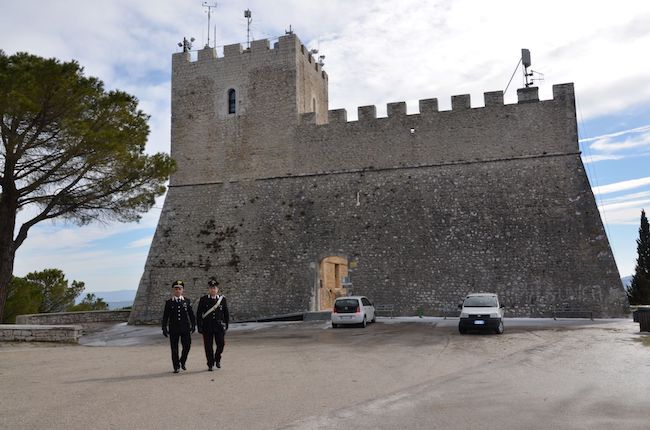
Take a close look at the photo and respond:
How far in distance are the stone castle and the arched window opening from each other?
0.23 feet

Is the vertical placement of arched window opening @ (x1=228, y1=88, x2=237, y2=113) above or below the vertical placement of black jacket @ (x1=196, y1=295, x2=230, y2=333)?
above

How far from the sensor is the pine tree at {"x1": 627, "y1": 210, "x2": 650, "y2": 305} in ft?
104

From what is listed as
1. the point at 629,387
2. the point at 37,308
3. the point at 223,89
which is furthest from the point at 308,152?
the point at 629,387

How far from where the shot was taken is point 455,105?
22297 millimetres

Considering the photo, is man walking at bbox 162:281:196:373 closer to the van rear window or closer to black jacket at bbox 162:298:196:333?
black jacket at bbox 162:298:196:333

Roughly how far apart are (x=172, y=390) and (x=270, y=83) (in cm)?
1933

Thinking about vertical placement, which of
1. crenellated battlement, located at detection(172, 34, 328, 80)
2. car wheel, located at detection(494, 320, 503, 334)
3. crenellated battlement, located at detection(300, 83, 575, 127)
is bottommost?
car wheel, located at detection(494, 320, 503, 334)

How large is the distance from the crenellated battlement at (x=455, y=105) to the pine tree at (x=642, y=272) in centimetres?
1691

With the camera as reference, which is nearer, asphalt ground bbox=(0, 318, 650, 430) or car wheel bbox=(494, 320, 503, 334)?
asphalt ground bbox=(0, 318, 650, 430)

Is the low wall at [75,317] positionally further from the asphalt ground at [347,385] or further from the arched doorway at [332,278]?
the arched doorway at [332,278]

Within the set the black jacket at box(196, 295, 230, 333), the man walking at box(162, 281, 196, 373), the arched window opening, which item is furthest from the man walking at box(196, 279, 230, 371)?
the arched window opening

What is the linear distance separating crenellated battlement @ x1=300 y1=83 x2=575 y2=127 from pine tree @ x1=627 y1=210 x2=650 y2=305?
16.9 metres

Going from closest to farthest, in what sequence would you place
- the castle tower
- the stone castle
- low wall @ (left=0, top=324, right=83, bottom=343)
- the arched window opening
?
low wall @ (left=0, top=324, right=83, bottom=343) < the stone castle < the castle tower < the arched window opening

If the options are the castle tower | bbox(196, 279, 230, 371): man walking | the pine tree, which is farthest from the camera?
the pine tree
